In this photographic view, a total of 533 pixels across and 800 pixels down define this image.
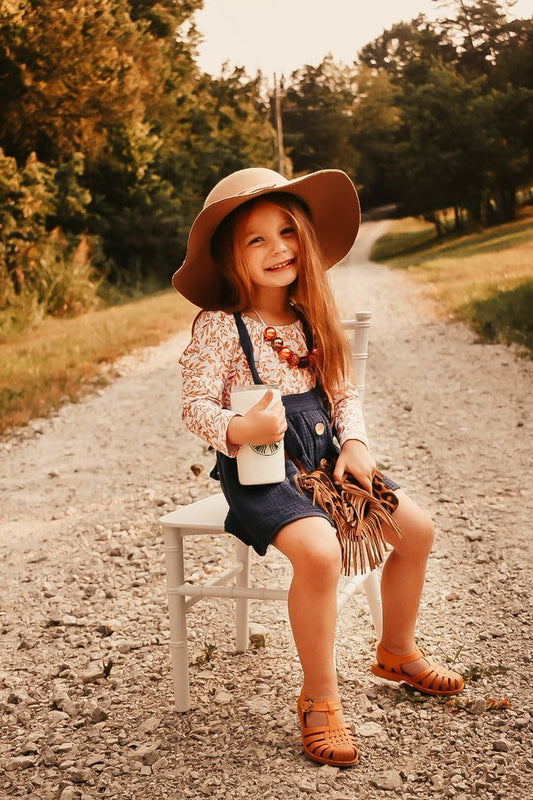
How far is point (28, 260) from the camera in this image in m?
13.9

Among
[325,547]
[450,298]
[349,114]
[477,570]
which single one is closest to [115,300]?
[450,298]

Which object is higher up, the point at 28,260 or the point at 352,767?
the point at 28,260

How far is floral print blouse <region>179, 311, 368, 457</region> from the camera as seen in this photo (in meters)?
2.53

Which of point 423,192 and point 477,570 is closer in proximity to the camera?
point 477,570

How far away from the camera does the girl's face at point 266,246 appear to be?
2613mm

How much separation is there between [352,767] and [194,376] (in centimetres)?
120

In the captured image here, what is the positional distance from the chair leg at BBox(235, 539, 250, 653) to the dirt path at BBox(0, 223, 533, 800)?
6 cm

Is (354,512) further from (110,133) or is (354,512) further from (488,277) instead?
(110,133)

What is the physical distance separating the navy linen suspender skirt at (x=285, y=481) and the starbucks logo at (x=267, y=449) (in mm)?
129

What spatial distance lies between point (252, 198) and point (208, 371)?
551 mm

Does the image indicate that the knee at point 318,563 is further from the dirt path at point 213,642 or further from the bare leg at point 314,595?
the dirt path at point 213,642

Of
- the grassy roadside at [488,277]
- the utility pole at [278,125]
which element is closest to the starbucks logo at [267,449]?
the grassy roadside at [488,277]

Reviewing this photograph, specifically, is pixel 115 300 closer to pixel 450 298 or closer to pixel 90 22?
pixel 90 22

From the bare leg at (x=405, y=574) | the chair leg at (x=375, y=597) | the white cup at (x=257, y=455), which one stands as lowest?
the chair leg at (x=375, y=597)
